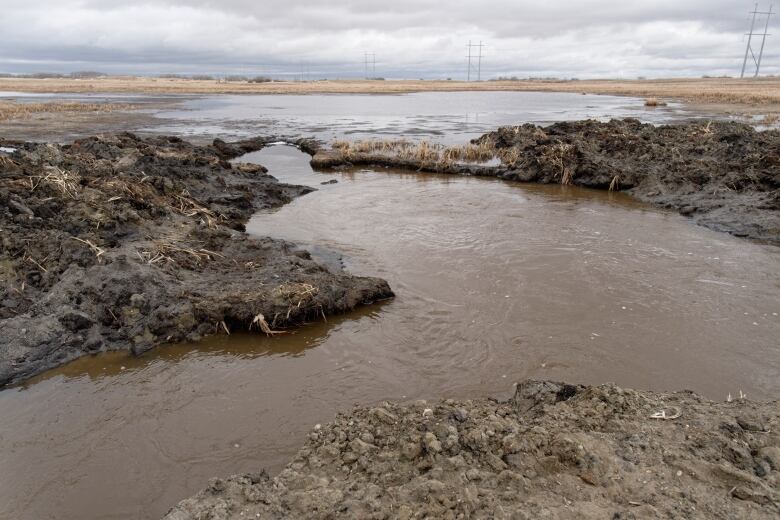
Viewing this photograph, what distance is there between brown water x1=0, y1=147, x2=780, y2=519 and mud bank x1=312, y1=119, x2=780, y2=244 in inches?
84.7

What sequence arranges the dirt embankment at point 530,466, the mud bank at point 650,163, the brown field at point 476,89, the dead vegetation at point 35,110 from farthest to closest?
the brown field at point 476,89 < the dead vegetation at point 35,110 < the mud bank at point 650,163 < the dirt embankment at point 530,466

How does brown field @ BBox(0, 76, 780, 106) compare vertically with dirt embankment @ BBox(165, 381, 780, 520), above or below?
above

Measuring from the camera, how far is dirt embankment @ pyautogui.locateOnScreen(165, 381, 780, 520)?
3352 millimetres

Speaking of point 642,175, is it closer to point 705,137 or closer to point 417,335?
point 705,137

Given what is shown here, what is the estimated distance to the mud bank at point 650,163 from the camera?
13.2 metres

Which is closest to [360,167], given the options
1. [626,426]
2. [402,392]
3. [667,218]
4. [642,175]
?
[642,175]

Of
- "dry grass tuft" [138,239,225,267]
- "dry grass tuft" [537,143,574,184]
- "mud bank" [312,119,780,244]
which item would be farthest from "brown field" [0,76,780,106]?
"dry grass tuft" [138,239,225,267]

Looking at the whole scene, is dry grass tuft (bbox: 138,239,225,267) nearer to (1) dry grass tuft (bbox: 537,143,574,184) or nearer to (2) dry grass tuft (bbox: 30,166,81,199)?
(2) dry grass tuft (bbox: 30,166,81,199)

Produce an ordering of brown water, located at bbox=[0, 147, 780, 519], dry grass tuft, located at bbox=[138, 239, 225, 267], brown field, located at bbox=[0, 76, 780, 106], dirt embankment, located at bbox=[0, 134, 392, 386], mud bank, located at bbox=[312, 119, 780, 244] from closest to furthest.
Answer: brown water, located at bbox=[0, 147, 780, 519]
dirt embankment, located at bbox=[0, 134, 392, 386]
dry grass tuft, located at bbox=[138, 239, 225, 267]
mud bank, located at bbox=[312, 119, 780, 244]
brown field, located at bbox=[0, 76, 780, 106]

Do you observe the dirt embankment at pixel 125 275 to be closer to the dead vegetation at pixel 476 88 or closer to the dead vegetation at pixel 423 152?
the dead vegetation at pixel 423 152

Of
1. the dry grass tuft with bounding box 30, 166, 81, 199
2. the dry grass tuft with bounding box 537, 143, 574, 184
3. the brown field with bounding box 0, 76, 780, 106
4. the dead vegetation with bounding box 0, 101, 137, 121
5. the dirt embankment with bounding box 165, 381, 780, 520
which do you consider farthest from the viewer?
the brown field with bounding box 0, 76, 780, 106

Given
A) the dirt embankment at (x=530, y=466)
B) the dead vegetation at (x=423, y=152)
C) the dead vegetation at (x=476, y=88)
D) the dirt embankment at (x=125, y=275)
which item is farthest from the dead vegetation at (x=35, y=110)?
the dead vegetation at (x=476, y=88)

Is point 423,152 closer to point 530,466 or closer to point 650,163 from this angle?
point 650,163

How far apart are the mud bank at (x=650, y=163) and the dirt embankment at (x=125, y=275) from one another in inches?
408
